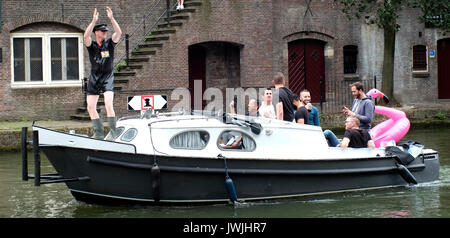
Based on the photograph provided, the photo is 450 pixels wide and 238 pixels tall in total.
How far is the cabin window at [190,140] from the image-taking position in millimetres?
13047

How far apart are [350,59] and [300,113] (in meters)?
16.3

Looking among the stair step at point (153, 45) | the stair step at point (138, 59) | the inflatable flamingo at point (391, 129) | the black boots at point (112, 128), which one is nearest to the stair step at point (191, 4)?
the stair step at point (153, 45)

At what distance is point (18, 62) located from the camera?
25344 millimetres

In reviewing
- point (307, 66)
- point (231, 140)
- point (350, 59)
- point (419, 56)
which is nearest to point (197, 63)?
point (307, 66)

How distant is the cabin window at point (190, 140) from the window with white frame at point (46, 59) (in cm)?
1328

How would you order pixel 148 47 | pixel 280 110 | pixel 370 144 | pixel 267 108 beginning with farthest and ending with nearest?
pixel 148 47
pixel 370 144
pixel 267 108
pixel 280 110

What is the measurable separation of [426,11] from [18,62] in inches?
502

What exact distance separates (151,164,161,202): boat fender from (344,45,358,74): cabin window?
18413 millimetres

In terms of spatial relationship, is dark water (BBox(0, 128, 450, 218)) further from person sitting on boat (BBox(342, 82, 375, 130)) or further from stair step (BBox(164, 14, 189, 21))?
stair step (BBox(164, 14, 189, 21))

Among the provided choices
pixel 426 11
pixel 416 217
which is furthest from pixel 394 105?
pixel 416 217

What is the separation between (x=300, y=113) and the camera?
47.5 feet

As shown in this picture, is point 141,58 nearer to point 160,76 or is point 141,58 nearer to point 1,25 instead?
point 160,76

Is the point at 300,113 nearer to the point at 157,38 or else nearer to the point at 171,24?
the point at 157,38

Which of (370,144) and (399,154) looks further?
(399,154)
